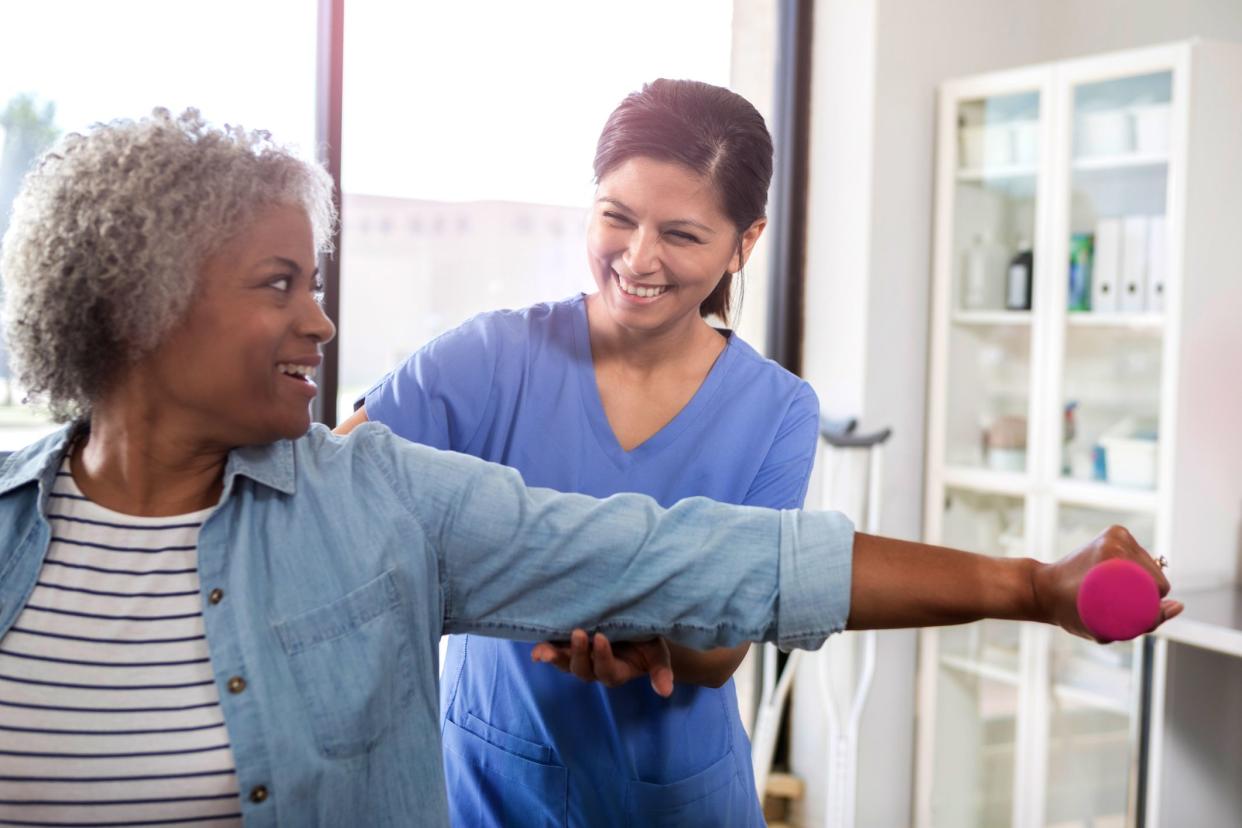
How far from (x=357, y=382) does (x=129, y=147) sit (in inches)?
66.9

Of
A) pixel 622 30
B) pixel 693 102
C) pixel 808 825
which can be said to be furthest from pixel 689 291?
→ pixel 808 825

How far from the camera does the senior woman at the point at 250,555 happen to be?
99 centimetres

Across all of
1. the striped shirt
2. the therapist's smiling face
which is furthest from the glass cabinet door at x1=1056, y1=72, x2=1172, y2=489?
the striped shirt

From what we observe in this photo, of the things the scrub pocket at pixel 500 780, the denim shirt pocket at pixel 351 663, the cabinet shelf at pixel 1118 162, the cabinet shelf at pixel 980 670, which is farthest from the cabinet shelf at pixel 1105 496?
the denim shirt pocket at pixel 351 663

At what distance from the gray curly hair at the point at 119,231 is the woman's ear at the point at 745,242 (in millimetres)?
687

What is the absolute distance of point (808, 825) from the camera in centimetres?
331

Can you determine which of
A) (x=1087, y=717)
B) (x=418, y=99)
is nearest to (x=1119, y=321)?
(x=1087, y=717)

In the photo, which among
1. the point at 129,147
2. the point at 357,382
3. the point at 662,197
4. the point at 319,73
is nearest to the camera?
the point at 129,147

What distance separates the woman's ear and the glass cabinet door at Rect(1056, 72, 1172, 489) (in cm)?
151

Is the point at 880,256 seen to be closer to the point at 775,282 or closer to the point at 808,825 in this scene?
the point at 775,282

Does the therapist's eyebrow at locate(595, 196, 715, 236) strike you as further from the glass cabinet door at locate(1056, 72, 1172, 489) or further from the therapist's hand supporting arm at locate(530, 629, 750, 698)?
the glass cabinet door at locate(1056, 72, 1172, 489)

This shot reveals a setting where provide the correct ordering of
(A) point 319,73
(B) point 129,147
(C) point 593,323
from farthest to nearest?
(A) point 319,73 < (C) point 593,323 < (B) point 129,147

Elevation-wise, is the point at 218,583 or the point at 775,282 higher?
the point at 775,282

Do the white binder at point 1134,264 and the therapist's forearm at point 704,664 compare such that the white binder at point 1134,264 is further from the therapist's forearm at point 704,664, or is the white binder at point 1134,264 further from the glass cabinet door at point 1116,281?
the therapist's forearm at point 704,664
